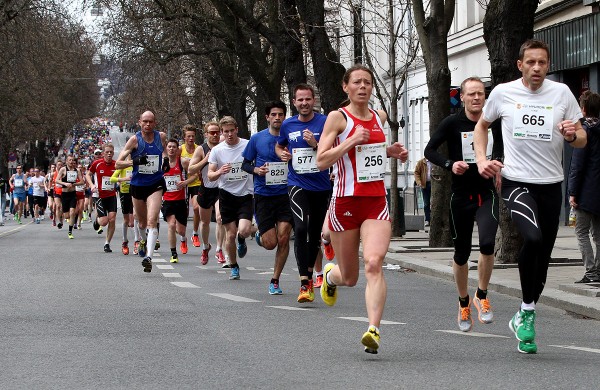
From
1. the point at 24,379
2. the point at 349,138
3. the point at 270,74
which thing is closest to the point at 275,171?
the point at 349,138

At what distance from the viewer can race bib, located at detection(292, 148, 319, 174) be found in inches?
503

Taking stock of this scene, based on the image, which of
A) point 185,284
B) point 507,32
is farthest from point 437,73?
point 185,284

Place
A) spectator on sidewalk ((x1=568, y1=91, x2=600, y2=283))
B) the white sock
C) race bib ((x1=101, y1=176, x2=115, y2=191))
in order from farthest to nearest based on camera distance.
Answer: race bib ((x1=101, y1=176, x2=115, y2=191)), spectator on sidewalk ((x1=568, y1=91, x2=600, y2=283)), the white sock

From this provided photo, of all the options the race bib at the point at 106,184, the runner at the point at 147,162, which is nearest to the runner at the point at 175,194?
the runner at the point at 147,162

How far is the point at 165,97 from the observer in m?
56.6

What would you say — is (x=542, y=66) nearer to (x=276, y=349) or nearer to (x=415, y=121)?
(x=276, y=349)

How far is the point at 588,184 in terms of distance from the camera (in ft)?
45.1

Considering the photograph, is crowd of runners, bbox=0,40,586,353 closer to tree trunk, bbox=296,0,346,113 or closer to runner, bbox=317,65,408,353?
runner, bbox=317,65,408,353

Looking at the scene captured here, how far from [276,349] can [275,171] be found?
5310mm

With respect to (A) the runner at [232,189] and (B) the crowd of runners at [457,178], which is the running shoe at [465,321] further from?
(A) the runner at [232,189]

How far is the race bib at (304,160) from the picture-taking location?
12781mm

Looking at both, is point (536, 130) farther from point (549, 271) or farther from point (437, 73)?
point (437, 73)

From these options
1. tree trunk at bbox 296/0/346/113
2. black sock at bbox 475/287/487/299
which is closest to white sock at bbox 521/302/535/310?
black sock at bbox 475/287/487/299

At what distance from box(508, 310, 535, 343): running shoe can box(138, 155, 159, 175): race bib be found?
9915mm
